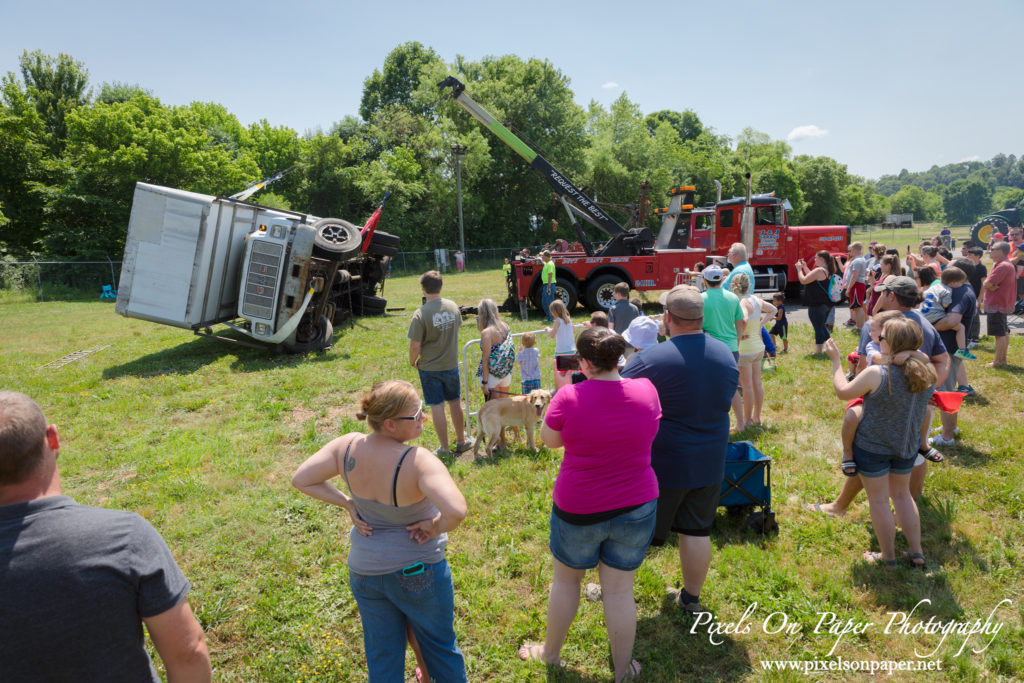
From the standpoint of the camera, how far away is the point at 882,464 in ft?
11.2

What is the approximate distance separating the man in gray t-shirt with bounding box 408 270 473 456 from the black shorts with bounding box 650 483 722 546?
2758 mm

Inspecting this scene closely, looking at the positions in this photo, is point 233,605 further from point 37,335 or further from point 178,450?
point 37,335

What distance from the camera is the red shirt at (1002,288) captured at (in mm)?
7164

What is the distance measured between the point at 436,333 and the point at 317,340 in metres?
5.89

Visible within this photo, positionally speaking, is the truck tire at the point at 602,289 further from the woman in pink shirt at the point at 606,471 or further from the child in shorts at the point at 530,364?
the woman in pink shirt at the point at 606,471

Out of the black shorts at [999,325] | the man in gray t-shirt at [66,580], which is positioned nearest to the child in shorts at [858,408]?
the man in gray t-shirt at [66,580]

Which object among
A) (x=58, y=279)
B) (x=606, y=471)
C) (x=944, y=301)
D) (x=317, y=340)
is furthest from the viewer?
(x=58, y=279)

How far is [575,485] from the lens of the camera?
2.56m

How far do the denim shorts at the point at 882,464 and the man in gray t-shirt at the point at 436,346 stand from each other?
3.35 m

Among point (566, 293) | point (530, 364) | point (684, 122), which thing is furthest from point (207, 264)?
point (684, 122)

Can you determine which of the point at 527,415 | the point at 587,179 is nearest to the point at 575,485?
the point at 527,415

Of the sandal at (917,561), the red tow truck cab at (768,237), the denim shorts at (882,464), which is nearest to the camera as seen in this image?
the denim shorts at (882,464)

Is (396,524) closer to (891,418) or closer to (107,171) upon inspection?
(891,418)

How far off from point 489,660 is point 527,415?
8.63ft
